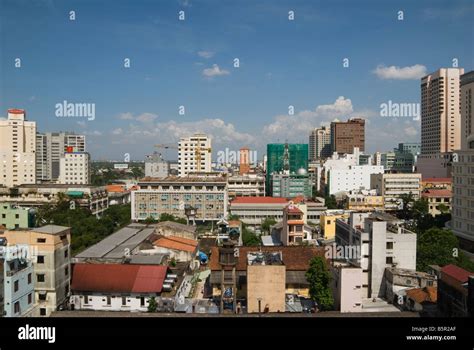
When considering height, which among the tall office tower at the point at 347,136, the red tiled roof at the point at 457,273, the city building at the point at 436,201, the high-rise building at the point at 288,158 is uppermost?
the tall office tower at the point at 347,136

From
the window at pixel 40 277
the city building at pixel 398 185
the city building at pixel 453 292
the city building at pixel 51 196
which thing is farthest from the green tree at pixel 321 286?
the city building at pixel 398 185

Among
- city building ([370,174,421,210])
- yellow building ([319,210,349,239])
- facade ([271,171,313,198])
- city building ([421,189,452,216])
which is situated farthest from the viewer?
facade ([271,171,313,198])

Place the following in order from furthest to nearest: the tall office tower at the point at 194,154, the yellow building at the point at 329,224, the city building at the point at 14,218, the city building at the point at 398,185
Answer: the tall office tower at the point at 194,154, the city building at the point at 398,185, the yellow building at the point at 329,224, the city building at the point at 14,218

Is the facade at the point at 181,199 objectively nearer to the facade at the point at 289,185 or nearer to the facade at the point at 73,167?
the facade at the point at 289,185

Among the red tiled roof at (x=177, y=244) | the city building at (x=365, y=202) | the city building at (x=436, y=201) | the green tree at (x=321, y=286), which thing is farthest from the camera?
the city building at (x=365, y=202)

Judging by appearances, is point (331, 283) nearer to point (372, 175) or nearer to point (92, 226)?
point (92, 226)

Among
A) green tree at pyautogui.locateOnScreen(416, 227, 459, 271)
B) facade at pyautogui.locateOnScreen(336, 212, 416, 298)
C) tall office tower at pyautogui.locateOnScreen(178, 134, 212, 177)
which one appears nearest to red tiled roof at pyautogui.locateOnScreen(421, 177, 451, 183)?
green tree at pyautogui.locateOnScreen(416, 227, 459, 271)

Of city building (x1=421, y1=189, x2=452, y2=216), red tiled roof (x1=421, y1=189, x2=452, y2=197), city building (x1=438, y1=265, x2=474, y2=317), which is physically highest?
red tiled roof (x1=421, y1=189, x2=452, y2=197)

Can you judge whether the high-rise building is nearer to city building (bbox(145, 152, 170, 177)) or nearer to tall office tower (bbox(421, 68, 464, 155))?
tall office tower (bbox(421, 68, 464, 155))
